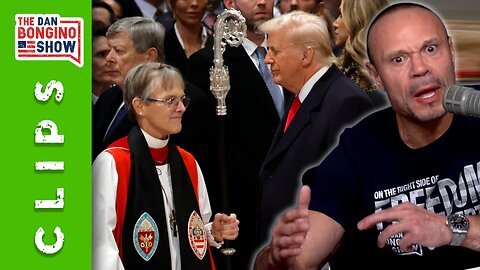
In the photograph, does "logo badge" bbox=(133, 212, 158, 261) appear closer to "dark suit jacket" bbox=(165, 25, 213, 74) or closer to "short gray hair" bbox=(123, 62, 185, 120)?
"short gray hair" bbox=(123, 62, 185, 120)

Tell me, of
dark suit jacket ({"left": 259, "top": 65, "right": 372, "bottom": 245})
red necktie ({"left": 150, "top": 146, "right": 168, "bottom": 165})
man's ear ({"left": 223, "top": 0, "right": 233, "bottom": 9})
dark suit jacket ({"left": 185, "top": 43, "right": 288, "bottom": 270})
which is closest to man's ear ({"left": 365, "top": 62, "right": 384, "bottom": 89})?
dark suit jacket ({"left": 259, "top": 65, "right": 372, "bottom": 245})

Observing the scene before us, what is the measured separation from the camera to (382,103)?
397cm

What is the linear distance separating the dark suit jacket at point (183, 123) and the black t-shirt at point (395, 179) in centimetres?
43

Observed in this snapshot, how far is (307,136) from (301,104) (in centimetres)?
12

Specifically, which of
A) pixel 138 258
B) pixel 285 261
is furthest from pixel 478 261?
pixel 138 258

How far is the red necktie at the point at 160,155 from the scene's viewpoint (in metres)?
3.79

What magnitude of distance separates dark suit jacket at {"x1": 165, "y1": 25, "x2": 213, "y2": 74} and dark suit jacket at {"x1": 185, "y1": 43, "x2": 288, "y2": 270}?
64 millimetres

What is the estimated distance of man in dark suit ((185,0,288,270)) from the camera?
12.9ft

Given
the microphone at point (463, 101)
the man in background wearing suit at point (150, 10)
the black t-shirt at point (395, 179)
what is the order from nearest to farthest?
the microphone at point (463, 101)
the black t-shirt at point (395, 179)
the man in background wearing suit at point (150, 10)

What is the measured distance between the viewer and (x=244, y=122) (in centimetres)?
400

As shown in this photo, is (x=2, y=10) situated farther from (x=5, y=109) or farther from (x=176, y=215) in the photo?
(x=176, y=215)

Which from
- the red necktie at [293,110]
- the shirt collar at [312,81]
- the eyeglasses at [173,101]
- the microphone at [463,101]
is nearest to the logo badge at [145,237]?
the eyeglasses at [173,101]

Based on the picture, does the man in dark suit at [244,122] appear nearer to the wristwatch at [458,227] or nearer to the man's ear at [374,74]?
the man's ear at [374,74]

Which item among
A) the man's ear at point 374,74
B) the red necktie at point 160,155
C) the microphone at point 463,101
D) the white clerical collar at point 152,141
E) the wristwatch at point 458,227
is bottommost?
the wristwatch at point 458,227
